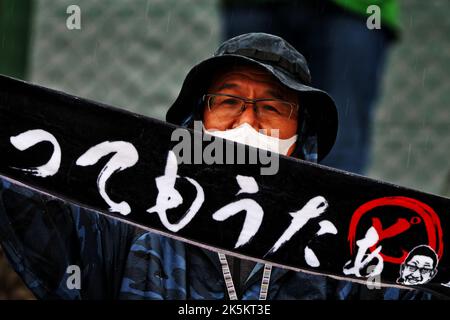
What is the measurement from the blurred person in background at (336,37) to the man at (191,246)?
125cm

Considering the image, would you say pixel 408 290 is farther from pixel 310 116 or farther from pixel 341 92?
pixel 341 92

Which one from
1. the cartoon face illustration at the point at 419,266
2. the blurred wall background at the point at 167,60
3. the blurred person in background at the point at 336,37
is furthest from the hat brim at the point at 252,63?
the blurred wall background at the point at 167,60

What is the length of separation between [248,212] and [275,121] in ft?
1.91

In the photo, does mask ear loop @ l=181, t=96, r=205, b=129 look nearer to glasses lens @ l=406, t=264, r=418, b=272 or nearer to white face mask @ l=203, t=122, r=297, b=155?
white face mask @ l=203, t=122, r=297, b=155

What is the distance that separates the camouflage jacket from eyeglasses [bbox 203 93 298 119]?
1.57ft

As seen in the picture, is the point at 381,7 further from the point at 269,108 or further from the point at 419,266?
the point at 419,266

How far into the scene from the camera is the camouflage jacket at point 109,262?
8.71ft

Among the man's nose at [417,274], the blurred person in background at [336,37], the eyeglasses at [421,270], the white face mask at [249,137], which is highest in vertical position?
the blurred person in background at [336,37]

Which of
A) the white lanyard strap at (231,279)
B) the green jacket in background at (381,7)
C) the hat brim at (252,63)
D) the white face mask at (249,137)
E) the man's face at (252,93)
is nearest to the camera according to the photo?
the white lanyard strap at (231,279)

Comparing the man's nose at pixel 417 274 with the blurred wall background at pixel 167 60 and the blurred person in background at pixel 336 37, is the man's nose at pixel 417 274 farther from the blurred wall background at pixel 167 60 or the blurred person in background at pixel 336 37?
the blurred wall background at pixel 167 60

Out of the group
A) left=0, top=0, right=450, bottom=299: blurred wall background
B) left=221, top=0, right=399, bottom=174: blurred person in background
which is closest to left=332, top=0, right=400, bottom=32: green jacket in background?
left=221, top=0, right=399, bottom=174: blurred person in background

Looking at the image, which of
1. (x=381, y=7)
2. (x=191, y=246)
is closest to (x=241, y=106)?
(x=191, y=246)

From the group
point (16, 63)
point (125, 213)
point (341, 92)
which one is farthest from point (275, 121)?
point (16, 63)

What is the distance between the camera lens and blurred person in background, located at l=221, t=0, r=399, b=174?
4.54 metres
